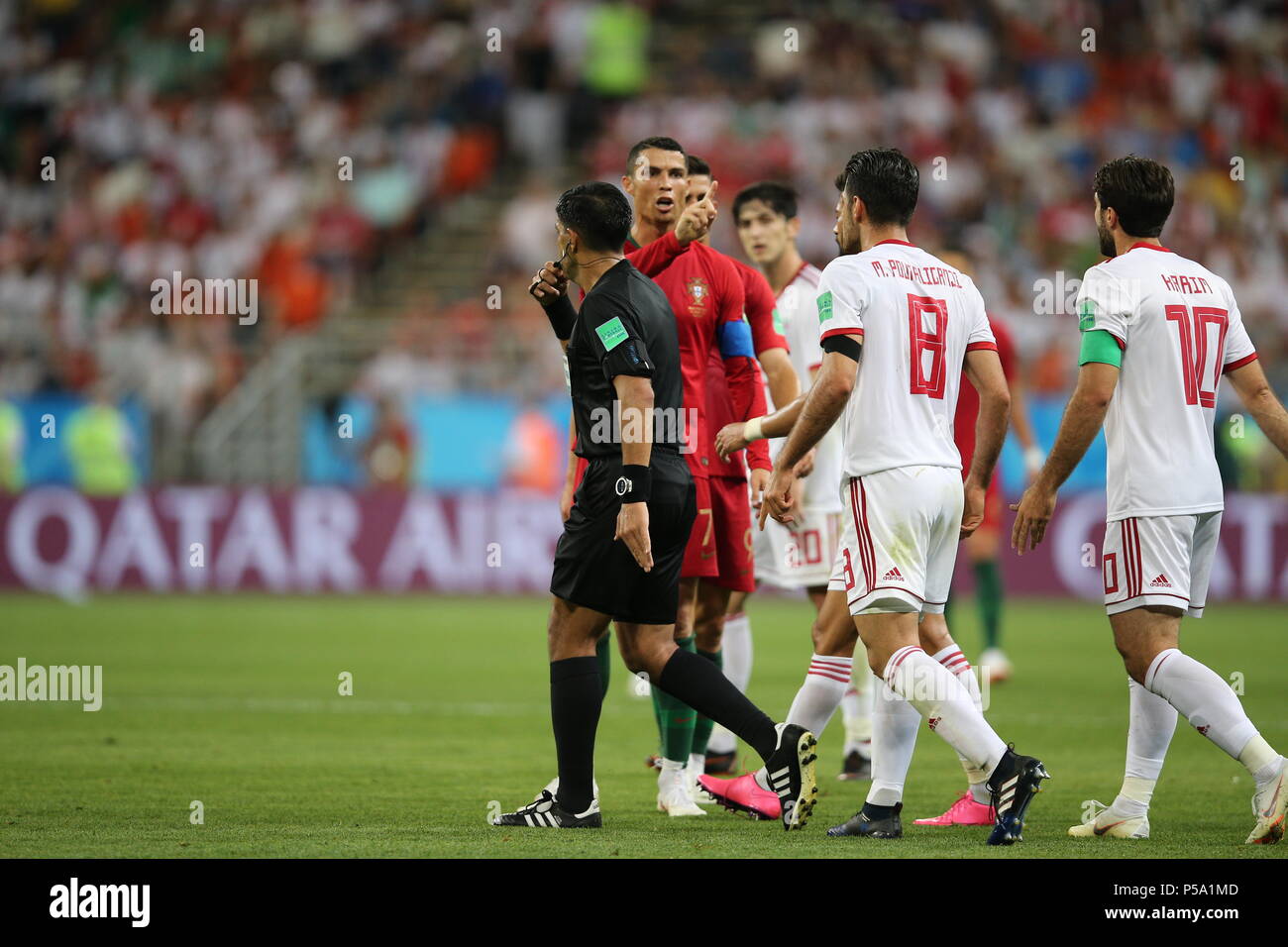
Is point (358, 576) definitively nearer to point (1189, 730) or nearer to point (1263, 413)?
point (1189, 730)

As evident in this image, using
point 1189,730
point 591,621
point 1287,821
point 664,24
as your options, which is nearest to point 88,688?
point 591,621

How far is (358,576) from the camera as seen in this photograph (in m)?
19.8

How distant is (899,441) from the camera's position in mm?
6371

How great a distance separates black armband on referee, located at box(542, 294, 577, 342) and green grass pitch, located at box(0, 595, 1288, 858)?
2038 mm

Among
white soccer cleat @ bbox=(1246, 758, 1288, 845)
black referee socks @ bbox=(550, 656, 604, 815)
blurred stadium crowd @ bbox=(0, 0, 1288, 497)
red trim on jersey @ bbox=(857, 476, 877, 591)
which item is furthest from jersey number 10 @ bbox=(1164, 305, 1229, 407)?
blurred stadium crowd @ bbox=(0, 0, 1288, 497)

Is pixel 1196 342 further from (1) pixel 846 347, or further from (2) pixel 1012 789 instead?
(2) pixel 1012 789

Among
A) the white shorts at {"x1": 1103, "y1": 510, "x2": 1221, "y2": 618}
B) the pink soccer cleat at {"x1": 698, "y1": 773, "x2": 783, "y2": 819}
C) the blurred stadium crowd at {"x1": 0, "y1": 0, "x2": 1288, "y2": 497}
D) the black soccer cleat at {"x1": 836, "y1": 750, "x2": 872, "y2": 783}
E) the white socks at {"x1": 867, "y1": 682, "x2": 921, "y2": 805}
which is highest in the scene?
the blurred stadium crowd at {"x1": 0, "y1": 0, "x2": 1288, "y2": 497}

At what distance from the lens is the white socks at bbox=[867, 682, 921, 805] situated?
258 inches

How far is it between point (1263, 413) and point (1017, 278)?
15560 mm

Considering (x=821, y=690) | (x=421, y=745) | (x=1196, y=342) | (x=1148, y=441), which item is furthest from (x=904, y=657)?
(x=421, y=745)

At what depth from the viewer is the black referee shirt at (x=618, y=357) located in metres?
6.50

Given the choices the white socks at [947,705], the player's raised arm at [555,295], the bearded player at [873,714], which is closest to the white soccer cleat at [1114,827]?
the bearded player at [873,714]

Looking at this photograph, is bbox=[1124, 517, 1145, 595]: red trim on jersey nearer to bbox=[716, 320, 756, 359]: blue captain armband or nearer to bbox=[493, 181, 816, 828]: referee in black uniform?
bbox=[493, 181, 816, 828]: referee in black uniform

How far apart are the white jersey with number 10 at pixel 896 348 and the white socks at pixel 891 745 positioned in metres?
0.90
